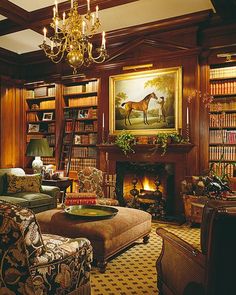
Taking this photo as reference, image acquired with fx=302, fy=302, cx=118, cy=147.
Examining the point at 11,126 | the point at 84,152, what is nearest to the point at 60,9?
the point at 84,152

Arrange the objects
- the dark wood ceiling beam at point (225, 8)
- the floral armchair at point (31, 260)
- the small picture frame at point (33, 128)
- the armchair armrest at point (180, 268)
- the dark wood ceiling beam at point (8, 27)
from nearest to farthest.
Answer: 1. the floral armchair at point (31, 260)
2. the armchair armrest at point (180, 268)
3. the dark wood ceiling beam at point (225, 8)
4. the dark wood ceiling beam at point (8, 27)
5. the small picture frame at point (33, 128)

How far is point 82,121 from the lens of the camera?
6.45 meters

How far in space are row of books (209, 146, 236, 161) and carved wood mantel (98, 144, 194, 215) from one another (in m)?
0.37

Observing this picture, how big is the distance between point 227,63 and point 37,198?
3.72m

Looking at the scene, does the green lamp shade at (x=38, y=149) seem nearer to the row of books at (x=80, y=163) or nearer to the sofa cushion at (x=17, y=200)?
the row of books at (x=80, y=163)

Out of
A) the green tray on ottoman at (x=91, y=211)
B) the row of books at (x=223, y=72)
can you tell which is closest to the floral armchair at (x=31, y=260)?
the green tray on ottoman at (x=91, y=211)

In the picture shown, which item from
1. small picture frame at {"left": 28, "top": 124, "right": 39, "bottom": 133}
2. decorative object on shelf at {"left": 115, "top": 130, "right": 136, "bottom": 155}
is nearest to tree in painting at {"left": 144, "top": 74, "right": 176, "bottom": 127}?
decorative object on shelf at {"left": 115, "top": 130, "right": 136, "bottom": 155}

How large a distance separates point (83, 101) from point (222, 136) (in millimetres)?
2917

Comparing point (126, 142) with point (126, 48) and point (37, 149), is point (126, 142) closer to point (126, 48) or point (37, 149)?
point (37, 149)

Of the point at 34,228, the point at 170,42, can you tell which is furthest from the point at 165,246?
Result: the point at 170,42

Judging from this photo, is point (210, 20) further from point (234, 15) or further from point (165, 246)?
point (165, 246)

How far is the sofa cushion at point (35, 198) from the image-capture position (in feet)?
14.7

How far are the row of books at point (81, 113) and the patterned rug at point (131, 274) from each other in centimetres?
311

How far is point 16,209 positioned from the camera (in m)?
1.57
